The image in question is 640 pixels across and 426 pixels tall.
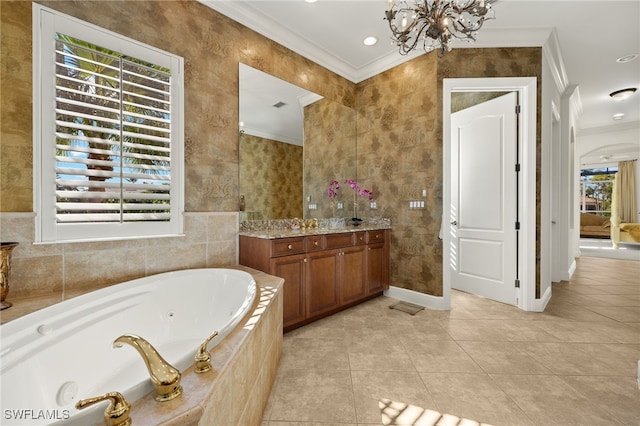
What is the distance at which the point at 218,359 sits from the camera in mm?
934

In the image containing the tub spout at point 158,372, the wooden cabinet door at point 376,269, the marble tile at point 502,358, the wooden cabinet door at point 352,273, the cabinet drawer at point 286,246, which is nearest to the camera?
the tub spout at point 158,372

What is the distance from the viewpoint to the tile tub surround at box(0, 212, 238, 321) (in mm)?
1546

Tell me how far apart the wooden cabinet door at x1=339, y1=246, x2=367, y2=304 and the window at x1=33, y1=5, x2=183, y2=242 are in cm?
159

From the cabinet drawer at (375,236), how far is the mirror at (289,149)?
582mm

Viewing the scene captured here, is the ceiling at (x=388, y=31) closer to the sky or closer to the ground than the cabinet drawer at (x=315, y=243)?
closer to the sky

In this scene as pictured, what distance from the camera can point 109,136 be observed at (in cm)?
186

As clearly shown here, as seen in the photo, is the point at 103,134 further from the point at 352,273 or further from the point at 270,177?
the point at 352,273

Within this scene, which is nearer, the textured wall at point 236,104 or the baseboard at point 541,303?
the textured wall at point 236,104

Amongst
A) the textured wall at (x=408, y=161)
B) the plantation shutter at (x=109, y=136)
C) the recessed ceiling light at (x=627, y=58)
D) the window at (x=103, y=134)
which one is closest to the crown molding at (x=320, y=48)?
the textured wall at (x=408, y=161)

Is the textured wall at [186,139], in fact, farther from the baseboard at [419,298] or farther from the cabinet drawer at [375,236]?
the baseboard at [419,298]

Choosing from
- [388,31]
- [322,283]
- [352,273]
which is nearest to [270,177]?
[322,283]

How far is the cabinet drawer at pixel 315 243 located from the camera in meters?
2.51

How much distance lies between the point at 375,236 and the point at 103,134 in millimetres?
2663

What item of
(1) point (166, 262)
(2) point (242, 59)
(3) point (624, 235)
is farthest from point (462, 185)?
(3) point (624, 235)
